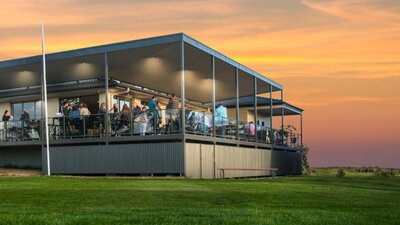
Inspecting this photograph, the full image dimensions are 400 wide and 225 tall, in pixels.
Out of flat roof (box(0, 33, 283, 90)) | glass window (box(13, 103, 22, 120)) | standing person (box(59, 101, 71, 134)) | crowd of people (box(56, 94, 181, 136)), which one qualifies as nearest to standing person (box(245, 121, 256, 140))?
flat roof (box(0, 33, 283, 90))

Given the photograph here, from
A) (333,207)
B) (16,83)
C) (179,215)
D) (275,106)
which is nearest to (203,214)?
(179,215)

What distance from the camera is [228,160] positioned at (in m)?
24.4

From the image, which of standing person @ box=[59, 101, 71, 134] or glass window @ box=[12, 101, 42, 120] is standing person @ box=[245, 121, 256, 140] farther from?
glass window @ box=[12, 101, 42, 120]

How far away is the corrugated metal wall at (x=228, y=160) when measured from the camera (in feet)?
69.2

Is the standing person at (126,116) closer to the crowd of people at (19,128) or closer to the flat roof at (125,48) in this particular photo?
the flat roof at (125,48)

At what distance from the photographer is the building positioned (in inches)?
819

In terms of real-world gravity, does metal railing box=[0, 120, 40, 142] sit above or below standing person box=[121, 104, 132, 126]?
below

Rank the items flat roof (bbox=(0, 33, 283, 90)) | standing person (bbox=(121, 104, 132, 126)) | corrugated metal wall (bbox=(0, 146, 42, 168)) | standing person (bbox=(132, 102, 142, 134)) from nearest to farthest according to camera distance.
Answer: flat roof (bbox=(0, 33, 283, 90)) → standing person (bbox=(132, 102, 142, 134)) → standing person (bbox=(121, 104, 132, 126)) → corrugated metal wall (bbox=(0, 146, 42, 168))

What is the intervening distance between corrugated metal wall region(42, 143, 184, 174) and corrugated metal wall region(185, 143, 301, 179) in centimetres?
65

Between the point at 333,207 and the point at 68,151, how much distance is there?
15431 millimetres

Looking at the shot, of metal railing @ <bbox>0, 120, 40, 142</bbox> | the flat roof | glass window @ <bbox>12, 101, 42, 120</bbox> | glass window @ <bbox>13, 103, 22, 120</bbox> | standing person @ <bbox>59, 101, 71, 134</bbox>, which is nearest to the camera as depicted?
the flat roof

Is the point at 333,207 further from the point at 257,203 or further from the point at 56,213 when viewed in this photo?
the point at 56,213

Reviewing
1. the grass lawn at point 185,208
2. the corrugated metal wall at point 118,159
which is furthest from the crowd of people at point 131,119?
the grass lawn at point 185,208

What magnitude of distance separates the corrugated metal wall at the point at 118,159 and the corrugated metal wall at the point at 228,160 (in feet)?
2.15
